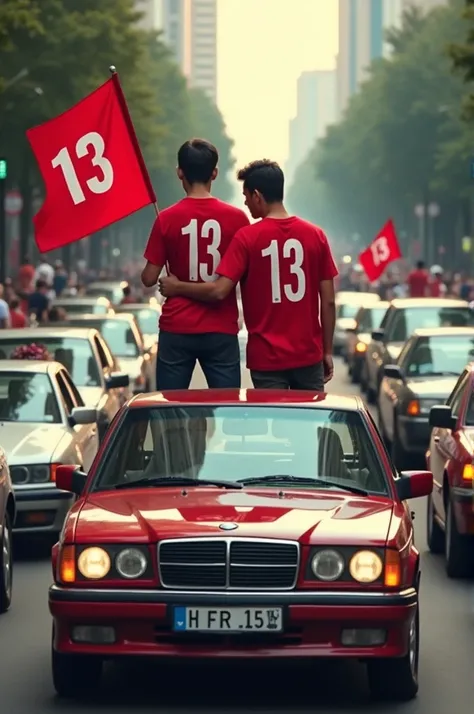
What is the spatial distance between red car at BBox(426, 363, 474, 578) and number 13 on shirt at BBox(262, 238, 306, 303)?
2254 millimetres

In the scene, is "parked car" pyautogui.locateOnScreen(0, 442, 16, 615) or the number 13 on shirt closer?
the number 13 on shirt

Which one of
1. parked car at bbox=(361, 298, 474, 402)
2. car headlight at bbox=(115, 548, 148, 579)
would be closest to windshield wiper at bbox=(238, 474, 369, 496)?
car headlight at bbox=(115, 548, 148, 579)

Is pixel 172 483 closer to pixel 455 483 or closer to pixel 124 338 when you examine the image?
pixel 455 483

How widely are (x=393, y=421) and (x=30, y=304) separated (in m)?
19.3

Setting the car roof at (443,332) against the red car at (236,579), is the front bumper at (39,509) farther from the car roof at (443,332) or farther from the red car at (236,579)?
the car roof at (443,332)

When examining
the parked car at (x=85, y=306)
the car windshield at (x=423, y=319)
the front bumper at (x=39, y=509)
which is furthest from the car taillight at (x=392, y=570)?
the parked car at (x=85, y=306)

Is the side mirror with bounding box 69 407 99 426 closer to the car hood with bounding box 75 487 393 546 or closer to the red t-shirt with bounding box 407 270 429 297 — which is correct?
the car hood with bounding box 75 487 393 546

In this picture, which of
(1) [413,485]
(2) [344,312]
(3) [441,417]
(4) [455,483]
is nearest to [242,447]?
(1) [413,485]

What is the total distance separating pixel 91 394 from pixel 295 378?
874 cm

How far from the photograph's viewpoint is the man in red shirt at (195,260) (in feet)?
34.7

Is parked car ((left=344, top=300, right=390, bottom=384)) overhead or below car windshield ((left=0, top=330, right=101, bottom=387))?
below

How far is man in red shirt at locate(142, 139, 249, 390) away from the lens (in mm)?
10578

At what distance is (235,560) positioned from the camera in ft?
26.5

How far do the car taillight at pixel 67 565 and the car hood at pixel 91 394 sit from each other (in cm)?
1035
